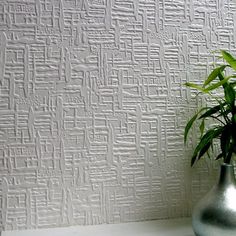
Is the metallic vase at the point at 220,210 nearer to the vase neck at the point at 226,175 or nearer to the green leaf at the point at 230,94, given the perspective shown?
the vase neck at the point at 226,175

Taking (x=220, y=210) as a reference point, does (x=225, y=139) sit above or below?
above

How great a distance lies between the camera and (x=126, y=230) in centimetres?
90

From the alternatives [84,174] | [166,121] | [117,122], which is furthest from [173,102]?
[84,174]

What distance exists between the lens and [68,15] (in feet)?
2.97

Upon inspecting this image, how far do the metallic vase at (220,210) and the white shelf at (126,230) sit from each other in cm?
11

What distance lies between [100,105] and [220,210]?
0.39 metres

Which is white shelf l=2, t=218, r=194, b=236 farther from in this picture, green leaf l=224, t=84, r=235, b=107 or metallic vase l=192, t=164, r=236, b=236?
green leaf l=224, t=84, r=235, b=107

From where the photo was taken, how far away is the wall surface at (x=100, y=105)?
2.91ft

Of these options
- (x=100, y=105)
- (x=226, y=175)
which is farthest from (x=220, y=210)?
(x=100, y=105)

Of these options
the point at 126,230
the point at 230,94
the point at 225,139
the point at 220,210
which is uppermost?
the point at 230,94

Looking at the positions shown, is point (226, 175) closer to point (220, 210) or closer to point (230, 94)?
point (220, 210)

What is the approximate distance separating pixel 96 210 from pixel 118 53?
1.37 ft

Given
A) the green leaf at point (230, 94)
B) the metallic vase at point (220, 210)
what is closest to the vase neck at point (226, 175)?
the metallic vase at point (220, 210)

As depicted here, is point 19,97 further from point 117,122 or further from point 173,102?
point 173,102
